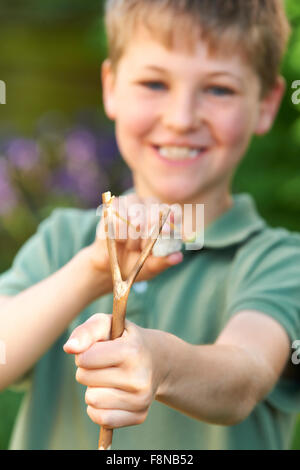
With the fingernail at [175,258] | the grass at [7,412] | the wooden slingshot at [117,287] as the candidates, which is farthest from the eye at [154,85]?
the grass at [7,412]

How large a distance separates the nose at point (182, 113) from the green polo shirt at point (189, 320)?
0.16m

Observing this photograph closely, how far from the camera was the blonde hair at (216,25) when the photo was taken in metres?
0.93

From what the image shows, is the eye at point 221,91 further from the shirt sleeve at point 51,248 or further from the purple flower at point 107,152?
the purple flower at point 107,152

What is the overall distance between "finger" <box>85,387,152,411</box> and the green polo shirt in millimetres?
373

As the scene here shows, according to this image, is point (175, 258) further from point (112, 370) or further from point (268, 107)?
point (268, 107)

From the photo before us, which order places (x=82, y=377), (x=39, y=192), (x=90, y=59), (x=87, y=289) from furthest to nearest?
1. (x=90, y=59)
2. (x=39, y=192)
3. (x=87, y=289)
4. (x=82, y=377)

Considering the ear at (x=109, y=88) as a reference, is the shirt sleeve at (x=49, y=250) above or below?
below

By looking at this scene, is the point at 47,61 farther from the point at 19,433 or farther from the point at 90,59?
the point at 19,433

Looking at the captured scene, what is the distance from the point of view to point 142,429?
3.00 ft

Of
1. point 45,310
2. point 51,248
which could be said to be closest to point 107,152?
point 51,248

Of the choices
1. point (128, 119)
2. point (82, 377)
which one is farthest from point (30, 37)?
point (82, 377)

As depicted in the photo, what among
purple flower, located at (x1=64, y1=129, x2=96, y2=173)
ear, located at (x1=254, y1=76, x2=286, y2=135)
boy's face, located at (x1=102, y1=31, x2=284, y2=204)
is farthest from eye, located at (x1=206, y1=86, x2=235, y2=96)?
purple flower, located at (x1=64, y1=129, x2=96, y2=173)

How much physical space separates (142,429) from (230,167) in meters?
0.41

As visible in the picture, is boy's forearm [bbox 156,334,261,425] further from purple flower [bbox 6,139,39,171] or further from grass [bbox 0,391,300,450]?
purple flower [bbox 6,139,39,171]
